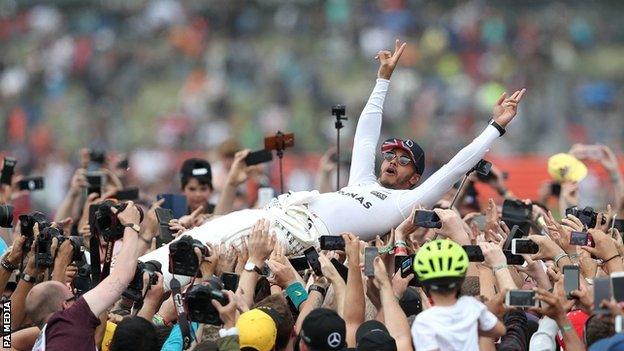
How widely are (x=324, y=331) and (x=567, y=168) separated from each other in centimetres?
506

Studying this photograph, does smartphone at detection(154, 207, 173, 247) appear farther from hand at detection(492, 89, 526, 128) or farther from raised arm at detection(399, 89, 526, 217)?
hand at detection(492, 89, 526, 128)

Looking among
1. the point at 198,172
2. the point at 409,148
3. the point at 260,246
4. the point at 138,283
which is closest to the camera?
the point at 138,283

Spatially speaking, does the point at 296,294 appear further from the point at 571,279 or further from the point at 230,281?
the point at 571,279

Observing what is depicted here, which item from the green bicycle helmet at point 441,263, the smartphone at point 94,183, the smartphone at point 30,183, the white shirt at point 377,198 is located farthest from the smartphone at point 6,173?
the green bicycle helmet at point 441,263

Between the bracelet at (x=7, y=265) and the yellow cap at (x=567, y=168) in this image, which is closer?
the bracelet at (x=7, y=265)

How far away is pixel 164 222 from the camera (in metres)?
9.16

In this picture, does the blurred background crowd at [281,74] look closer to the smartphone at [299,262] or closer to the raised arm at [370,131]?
the raised arm at [370,131]

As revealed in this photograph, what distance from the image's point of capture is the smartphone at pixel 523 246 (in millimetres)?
7750

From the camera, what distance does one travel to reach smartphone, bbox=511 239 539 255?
7750mm

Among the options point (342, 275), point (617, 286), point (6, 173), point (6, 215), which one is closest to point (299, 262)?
point (342, 275)

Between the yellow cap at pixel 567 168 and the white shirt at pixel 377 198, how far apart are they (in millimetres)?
2377

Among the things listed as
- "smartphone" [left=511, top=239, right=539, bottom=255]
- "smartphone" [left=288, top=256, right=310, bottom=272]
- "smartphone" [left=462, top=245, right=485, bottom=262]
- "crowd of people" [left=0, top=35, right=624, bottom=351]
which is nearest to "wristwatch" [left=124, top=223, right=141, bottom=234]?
"crowd of people" [left=0, top=35, right=624, bottom=351]

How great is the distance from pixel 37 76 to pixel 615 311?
718 inches

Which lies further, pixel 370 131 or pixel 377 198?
pixel 370 131
